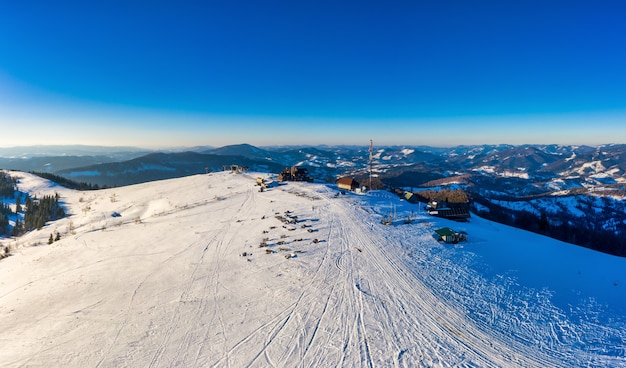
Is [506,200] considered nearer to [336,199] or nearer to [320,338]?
[336,199]

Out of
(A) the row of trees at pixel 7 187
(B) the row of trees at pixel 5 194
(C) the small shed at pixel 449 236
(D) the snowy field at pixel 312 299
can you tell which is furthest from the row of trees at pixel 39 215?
(C) the small shed at pixel 449 236

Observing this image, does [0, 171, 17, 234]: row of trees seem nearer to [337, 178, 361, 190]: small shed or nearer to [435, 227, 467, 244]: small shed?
[337, 178, 361, 190]: small shed

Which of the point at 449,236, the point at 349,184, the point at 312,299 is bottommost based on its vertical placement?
the point at 312,299

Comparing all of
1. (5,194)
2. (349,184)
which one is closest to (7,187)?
(5,194)

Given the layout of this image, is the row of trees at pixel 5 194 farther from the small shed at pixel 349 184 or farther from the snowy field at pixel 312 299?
the small shed at pixel 349 184

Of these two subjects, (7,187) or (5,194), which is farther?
(7,187)

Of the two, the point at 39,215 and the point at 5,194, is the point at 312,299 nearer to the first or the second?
the point at 39,215

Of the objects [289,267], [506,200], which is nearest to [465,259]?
[289,267]

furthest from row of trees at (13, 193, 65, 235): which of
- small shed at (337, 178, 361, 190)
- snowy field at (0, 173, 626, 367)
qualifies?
small shed at (337, 178, 361, 190)
